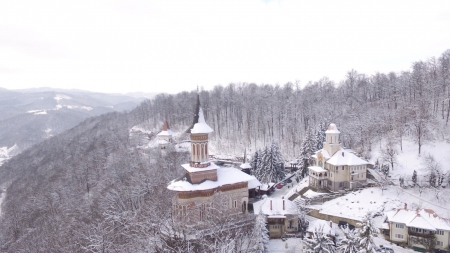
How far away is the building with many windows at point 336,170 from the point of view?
29594 millimetres

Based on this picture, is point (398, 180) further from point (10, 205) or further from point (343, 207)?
point (10, 205)

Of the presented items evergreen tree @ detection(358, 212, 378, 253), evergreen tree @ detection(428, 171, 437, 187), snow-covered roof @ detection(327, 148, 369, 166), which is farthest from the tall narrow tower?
evergreen tree @ detection(428, 171, 437, 187)

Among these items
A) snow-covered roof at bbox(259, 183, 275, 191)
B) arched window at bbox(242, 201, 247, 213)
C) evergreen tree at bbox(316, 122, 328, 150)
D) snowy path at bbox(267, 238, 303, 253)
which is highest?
evergreen tree at bbox(316, 122, 328, 150)

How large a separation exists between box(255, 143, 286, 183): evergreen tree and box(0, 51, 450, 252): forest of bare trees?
29.7 ft

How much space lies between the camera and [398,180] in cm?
2961

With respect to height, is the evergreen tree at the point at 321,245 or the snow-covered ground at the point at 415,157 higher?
the snow-covered ground at the point at 415,157

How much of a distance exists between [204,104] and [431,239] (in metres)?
52.1

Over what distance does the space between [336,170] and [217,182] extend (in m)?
13.6

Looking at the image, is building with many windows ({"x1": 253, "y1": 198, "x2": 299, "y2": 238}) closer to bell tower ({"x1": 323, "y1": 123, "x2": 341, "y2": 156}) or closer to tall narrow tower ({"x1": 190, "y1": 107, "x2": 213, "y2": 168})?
tall narrow tower ({"x1": 190, "y1": 107, "x2": 213, "y2": 168})

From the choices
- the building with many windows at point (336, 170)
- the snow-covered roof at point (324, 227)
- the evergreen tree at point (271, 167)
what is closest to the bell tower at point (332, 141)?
the building with many windows at point (336, 170)

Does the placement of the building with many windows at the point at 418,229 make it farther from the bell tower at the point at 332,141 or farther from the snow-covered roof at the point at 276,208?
the bell tower at the point at 332,141

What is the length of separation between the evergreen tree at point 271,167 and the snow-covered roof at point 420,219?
1609 cm

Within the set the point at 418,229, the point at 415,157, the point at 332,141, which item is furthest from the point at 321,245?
the point at 415,157

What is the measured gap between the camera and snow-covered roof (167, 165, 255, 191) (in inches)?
921
